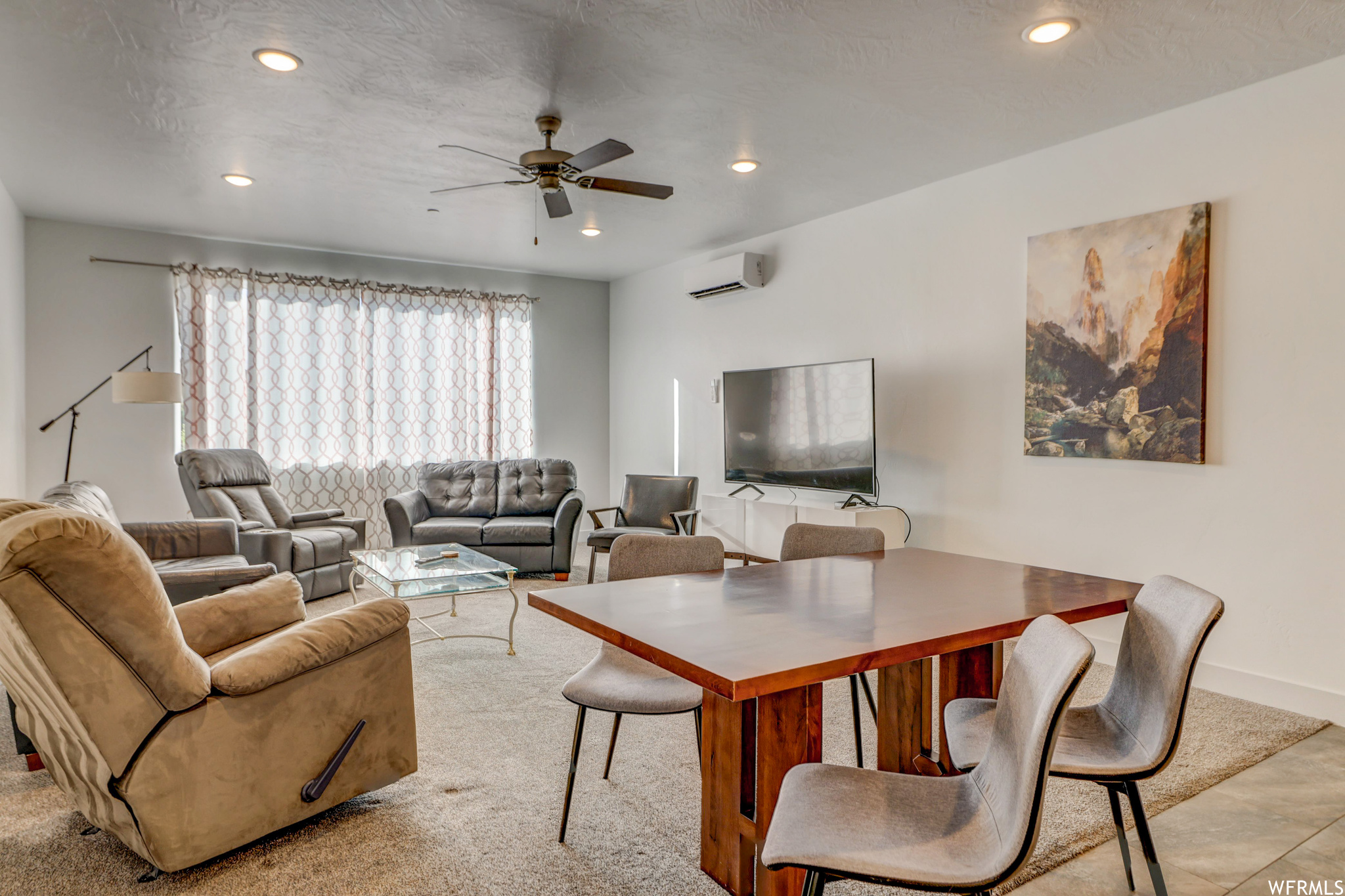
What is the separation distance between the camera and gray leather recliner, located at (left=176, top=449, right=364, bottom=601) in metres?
4.70

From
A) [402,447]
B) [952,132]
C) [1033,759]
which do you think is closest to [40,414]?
[402,447]

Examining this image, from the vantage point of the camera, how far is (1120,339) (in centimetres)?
364

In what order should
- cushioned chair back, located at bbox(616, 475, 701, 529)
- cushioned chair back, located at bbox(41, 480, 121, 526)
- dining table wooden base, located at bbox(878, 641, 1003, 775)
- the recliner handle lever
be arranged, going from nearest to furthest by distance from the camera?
the recliner handle lever → dining table wooden base, located at bbox(878, 641, 1003, 775) → cushioned chair back, located at bbox(41, 480, 121, 526) → cushioned chair back, located at bbox(616, 475, 701, 529)

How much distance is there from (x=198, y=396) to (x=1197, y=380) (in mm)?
6376

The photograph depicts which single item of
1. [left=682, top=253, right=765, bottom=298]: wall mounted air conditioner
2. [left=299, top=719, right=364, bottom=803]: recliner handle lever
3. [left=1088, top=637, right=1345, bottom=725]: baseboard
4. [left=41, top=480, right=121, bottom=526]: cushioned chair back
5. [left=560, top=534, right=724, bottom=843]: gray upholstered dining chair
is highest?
[left=682, top=253, right=765, bottom=298]: wall mounted air conditioner

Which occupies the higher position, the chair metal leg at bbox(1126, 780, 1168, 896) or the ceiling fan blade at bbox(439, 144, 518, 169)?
the ceiling fan blade at bbox(439, 144, 518, 169)

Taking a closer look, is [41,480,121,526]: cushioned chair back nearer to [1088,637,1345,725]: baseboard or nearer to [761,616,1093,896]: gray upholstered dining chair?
[761,616,1093,896]: gray upholstered dining chair

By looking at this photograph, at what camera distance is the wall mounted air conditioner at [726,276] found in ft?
18.8

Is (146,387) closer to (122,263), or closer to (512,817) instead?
(122,263)

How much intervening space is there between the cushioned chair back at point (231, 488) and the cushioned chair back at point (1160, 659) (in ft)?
15.8

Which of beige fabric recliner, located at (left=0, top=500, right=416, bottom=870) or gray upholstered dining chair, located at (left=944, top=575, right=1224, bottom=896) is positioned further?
beige fabric recliner, located at (left=0, top=500, right=416, bottom=870)

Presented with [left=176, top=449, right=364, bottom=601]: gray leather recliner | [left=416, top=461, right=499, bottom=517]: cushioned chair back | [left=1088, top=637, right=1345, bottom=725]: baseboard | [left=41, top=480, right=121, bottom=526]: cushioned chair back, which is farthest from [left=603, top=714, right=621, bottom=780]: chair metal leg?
[left=416, top=461, right=499, bottom=517]: cushioned chair back

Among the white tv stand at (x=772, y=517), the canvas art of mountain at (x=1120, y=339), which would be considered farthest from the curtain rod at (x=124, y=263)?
the canvas art of mountain at (x=1120, y=339)

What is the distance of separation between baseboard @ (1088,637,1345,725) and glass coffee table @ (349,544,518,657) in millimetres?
2584
